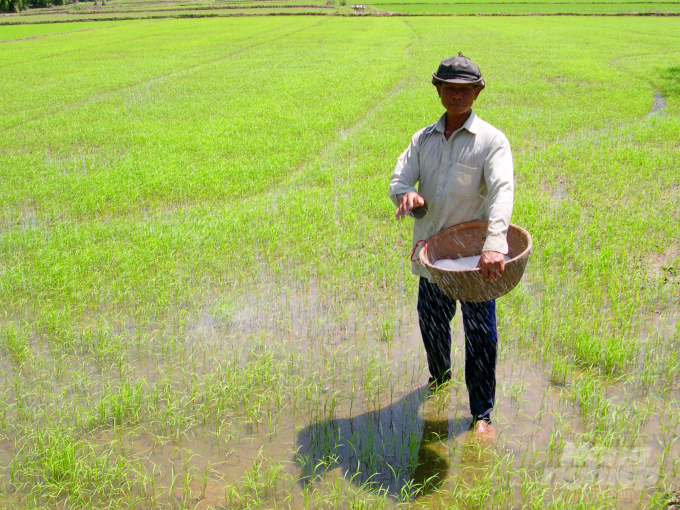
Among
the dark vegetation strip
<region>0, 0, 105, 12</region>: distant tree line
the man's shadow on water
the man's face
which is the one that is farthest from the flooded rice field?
<region>0, 0, 105, 12</region>: distant tree line

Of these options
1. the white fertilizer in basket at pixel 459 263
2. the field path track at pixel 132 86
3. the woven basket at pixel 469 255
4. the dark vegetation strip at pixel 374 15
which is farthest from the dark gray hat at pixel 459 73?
the dark vegetation strip at pixel 374 15

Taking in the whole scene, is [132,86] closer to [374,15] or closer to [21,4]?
Result: [374,15]

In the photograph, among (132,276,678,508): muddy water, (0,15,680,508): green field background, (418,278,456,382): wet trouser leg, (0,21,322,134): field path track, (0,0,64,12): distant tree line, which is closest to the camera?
(132,276,678,508): muddy water

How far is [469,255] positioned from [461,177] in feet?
1.52

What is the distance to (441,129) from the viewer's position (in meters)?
2.84

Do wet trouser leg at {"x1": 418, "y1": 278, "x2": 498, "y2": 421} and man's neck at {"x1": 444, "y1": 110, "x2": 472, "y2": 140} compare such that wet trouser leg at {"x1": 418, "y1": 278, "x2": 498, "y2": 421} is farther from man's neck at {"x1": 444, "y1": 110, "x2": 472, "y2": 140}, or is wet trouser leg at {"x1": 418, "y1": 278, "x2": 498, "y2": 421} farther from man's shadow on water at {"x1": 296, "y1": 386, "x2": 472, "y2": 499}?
man's neck at {"x1": 444, "y1": 110, "x2": 472, "y2": 140}

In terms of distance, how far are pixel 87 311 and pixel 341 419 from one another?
7.12 feet

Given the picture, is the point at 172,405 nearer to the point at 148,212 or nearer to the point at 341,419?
the point at 341,419

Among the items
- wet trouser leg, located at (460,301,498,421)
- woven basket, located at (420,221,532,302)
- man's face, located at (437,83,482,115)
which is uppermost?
man's face, located at (437,83,482,115)

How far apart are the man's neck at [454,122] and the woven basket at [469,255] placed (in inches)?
16.8

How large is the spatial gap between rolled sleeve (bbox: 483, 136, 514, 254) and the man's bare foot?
2.80 ft

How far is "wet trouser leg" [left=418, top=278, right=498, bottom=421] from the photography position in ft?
9.29

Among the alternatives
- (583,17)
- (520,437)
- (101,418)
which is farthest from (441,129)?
(583,17)

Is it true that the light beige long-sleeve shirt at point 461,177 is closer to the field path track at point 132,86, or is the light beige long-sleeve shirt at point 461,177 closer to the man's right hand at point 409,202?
the man's right hand at point 409,202
